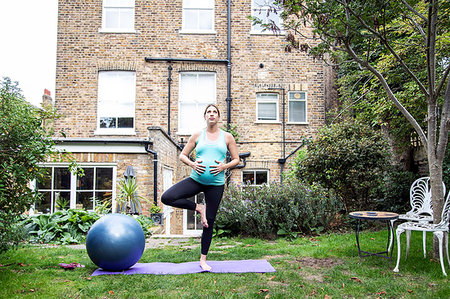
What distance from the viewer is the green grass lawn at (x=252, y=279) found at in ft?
11.7

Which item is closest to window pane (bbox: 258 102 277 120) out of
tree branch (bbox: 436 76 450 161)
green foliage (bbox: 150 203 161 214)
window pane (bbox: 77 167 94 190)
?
green foliage (bbox: 150 203 161 214)

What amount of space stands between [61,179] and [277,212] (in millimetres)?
5711

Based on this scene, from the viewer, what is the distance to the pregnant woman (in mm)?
4336

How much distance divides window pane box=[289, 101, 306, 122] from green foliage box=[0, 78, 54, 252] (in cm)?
998

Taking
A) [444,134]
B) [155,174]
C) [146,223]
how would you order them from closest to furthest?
1. [444,134]
2. [146,223]
3. [155,174]

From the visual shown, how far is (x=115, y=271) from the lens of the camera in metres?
4.45

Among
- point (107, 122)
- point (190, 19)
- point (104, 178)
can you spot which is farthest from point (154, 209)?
point (190, 19)

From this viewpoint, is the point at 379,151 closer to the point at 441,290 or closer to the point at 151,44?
the point at 441,290

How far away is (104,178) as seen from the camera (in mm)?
9352

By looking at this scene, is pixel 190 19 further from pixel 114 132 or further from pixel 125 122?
pixel 114 132

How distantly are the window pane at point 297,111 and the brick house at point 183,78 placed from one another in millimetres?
37

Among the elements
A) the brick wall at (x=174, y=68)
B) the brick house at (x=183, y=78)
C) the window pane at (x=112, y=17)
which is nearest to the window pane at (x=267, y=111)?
the brick house at (x=183, y=78)

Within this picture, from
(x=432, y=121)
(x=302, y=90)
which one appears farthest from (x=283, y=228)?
(x=302, y=90)

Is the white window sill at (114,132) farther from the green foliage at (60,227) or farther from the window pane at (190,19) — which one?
the green foliage at (60,227)
